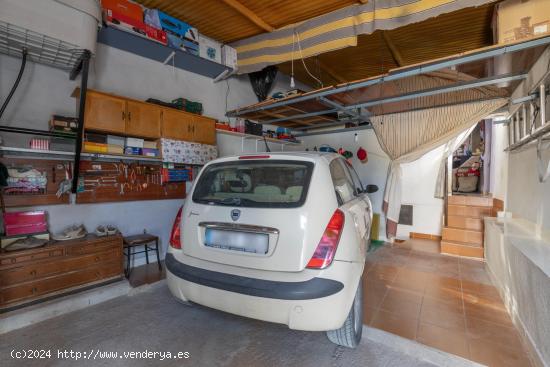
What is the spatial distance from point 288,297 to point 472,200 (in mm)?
4485

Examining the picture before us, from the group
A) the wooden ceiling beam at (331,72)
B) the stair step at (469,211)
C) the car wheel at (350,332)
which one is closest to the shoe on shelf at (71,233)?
the car wheel at (350,332)

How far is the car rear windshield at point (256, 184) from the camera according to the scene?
165 cm

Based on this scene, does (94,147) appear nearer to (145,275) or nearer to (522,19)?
(145,275)

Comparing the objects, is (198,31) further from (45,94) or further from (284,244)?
(284,244)

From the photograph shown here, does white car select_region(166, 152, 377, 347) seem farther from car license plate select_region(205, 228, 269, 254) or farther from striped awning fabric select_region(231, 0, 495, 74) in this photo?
striped awning fabric select_region(231, 0, 495, 74)

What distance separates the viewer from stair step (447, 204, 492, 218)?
13.9 ft

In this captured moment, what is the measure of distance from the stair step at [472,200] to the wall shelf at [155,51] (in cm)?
450

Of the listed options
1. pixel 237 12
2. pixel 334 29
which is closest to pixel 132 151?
pixel 237 12

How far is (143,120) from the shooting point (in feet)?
10.5

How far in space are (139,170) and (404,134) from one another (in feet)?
13.5

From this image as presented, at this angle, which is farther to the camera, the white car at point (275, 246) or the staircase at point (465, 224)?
the staircase at point (465, 224)

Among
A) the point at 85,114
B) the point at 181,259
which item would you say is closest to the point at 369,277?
the point at 181,259

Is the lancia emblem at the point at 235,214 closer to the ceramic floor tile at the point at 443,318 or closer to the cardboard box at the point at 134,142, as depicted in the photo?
the ceramic floor tile at the point at 443,318

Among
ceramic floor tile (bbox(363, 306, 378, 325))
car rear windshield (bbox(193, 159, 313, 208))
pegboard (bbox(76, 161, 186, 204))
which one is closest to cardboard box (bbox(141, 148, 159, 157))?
pegboard (bbox(76, 161, 186, 204))
